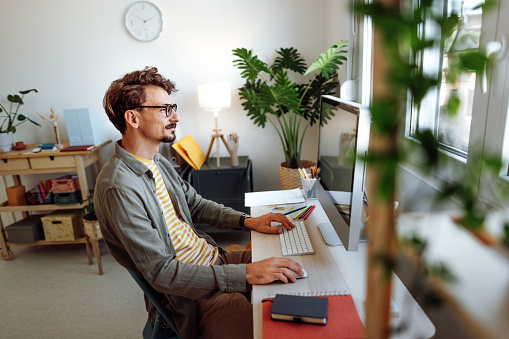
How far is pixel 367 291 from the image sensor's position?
1.44ft

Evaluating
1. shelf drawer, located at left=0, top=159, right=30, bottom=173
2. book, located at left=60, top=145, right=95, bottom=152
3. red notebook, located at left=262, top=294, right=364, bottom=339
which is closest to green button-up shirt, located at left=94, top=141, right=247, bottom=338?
red notebook, located at left=262, top=294, right=364, bottom=339

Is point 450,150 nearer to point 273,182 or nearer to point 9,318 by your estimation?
point 273,182

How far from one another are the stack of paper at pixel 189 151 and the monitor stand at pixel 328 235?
163 cm

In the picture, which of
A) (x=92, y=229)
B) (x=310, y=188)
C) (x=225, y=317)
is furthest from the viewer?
(x=92, y=229)

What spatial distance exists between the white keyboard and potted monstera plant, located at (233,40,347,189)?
130 centimetres

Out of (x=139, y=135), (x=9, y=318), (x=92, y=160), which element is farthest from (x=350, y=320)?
(x=92, y=160)

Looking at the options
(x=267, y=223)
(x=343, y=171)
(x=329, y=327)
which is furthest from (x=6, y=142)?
(x=329, y=327)

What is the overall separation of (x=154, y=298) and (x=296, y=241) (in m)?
0.54

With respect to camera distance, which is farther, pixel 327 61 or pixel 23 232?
pixel 23 232

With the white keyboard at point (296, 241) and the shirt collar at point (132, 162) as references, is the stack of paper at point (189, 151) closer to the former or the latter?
the shirt collar at point (132, 162)

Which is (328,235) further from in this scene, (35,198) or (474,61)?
(35,198)

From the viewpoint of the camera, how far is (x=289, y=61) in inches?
122

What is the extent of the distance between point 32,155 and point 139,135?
1.80 m

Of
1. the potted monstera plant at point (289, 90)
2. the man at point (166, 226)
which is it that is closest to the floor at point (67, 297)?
the potted monstera plant at point (289, 90)
